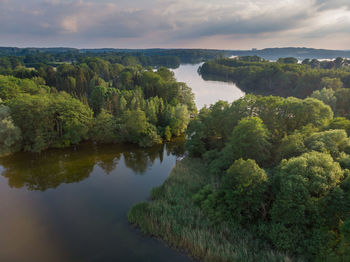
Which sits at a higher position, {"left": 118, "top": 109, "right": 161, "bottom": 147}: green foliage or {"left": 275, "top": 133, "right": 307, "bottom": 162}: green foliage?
{"left": 275, "top": 133, "right": 307, "bottom": 162}: green foliage

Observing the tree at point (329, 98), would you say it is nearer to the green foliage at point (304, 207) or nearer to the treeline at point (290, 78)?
the treeline at point (290, 78)

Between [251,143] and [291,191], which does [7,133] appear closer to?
[251,143]

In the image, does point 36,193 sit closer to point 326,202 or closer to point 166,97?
point 326,202

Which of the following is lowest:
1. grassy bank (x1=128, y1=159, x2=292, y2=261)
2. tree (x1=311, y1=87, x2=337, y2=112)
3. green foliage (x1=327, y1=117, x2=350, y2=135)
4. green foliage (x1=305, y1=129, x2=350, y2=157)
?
grassy bank (x1=128, y1=159, x2=292, y2=261)

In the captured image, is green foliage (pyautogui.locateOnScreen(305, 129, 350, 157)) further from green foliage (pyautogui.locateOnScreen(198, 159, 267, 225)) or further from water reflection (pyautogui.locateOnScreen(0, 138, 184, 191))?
water reflection (pyautogui.locateOnScreen(0, 138, 184, 191))

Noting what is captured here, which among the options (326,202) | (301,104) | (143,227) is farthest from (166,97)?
(326,202)

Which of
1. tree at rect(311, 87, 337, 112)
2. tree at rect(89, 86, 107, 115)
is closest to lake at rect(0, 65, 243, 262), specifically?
tree at rect(89, 86, 107, 115)

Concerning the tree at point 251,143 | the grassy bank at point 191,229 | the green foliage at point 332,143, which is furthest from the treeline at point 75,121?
the green foliage at point 332,143
